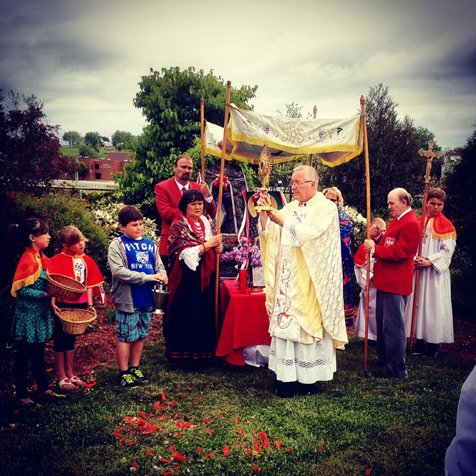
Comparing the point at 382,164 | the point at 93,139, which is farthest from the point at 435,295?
the point at 93,139

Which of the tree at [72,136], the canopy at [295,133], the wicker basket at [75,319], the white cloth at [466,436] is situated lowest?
the wicker basket at [75,319]

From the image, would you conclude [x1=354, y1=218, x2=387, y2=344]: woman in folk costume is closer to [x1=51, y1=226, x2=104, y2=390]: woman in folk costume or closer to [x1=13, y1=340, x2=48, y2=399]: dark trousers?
[x1=51, y1=226, x2=104, y2=390]: woman in folk costume

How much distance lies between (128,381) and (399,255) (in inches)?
128

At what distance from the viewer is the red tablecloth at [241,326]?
15.9 ft

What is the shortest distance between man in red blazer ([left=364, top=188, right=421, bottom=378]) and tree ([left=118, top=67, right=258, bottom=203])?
6655mm

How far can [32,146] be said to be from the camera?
11.4 m

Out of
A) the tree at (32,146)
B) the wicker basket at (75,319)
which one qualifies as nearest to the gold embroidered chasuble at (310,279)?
the wicker basket at (75,319)

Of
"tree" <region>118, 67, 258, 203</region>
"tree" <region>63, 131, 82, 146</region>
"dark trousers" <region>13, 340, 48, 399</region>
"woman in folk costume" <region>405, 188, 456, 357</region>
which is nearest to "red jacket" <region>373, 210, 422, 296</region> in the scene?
"woman in folk costume" <region>405, 188, 456, 357</region>

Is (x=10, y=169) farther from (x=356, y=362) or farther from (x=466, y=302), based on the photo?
(x=466, y=302)

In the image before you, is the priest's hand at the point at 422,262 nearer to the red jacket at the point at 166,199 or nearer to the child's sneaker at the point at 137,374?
the red jacket at the point at 166,199

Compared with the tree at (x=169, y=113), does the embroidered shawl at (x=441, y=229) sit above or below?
below

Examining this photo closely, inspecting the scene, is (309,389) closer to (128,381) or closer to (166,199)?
(128,381)

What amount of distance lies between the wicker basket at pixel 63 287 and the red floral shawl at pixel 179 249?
3.87ft

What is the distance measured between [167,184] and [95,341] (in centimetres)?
256
